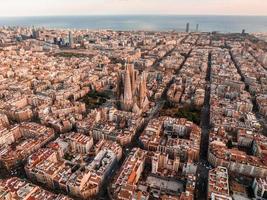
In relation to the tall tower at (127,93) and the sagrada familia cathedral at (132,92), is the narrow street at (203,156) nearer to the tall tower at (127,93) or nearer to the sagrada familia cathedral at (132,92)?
the sagrada familia cathedral at (132,92)

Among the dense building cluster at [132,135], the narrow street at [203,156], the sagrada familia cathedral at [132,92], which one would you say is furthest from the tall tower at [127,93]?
the narrow street at [203,156]

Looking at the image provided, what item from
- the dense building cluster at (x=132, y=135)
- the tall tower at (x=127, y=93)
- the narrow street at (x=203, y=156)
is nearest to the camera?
the dense building cluster at (x=132, y=135)

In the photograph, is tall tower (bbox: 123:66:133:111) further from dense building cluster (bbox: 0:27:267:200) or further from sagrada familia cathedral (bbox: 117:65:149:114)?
dense building cluster (bbox: 0:27:267:200)

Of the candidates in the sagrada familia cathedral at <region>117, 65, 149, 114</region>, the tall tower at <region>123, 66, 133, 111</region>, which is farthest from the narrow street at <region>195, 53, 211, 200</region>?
the tall tower at <region>123, 66, 133, 111</region>

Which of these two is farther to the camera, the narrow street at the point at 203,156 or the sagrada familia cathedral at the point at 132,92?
the sagrada familia cathedral at the point at 132,92

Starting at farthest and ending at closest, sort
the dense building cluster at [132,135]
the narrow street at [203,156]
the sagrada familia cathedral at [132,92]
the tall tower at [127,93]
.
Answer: the sagrada familia cathedral at [132,92] < the tall tower at [127,93] < the narrow street at [203,156] < the dense building cluster at [132,135]

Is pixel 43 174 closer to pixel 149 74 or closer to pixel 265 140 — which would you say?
pixel 265 140
